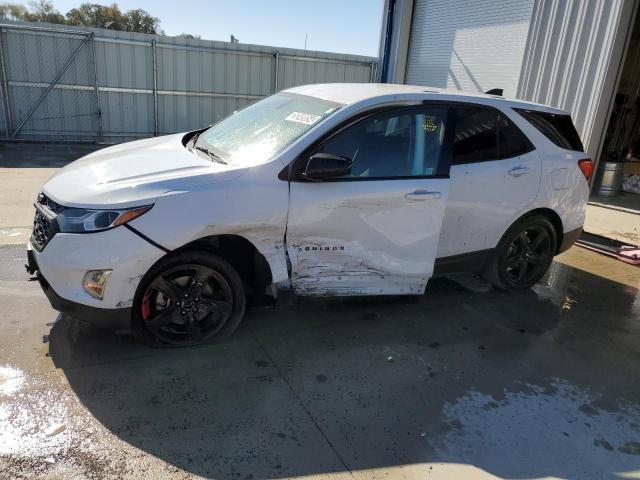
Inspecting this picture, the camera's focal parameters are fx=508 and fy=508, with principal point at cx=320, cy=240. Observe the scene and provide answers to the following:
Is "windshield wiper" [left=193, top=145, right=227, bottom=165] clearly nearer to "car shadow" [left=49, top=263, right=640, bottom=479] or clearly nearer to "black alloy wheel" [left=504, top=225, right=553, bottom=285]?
Answer: "car shadow" [left=49, top=263, right=640, bottom=479]

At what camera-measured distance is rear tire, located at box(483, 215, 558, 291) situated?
4.63 m

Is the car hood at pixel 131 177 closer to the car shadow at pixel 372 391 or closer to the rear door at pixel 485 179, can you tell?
the car shadow at pixel 372 391

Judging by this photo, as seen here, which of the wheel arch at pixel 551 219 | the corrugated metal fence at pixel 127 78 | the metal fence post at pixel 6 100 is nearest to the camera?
the wheel arch at pixel 551 219

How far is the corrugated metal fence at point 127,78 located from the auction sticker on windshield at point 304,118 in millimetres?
10273

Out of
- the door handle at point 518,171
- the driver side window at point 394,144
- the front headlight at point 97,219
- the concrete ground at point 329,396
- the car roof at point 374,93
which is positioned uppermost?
the car roof at point 374,93

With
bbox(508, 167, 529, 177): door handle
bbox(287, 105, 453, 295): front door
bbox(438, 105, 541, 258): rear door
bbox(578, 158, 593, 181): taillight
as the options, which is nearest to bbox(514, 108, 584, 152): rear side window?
bbox(578, 158, 593, 181): taillight

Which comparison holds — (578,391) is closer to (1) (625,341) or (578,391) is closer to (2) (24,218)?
(1) (625,341)

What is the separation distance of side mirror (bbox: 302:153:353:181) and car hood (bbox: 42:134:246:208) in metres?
0.47

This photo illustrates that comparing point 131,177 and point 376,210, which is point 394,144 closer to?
point 376,210

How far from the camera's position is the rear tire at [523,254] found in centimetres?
463

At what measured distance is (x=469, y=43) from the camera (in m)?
10.4

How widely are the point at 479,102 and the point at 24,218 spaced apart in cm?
540

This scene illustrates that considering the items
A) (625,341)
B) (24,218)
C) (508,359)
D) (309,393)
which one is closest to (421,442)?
(309,393)

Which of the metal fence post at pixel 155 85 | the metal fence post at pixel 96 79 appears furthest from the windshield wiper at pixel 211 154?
the metal fence post at pixel 155 85
